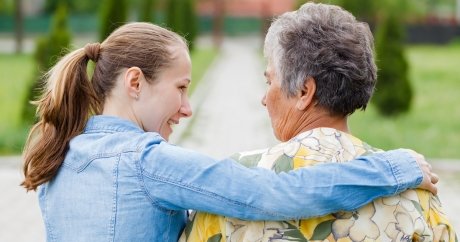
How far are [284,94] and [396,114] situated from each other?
12.8m

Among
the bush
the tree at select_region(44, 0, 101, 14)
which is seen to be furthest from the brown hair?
the tree at select_region(44, 0, 101, 14)

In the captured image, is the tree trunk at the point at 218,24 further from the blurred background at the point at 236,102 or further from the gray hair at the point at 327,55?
the gray hair at the point at 327,55

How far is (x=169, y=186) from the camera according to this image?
217cm

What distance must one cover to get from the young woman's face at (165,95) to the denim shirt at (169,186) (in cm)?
6

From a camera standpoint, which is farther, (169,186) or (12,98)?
(12,98)

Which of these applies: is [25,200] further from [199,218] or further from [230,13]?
[230,13]

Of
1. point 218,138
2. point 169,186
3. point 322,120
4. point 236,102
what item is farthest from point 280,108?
point 236,102

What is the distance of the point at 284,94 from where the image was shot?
227 cm

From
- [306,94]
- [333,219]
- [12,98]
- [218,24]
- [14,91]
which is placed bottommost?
[218,24]

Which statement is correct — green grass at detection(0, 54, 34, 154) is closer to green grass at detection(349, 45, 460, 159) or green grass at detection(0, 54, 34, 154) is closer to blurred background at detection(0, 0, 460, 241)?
blurred background at detection(0, 0, 460, 241)

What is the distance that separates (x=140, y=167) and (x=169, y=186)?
87mm

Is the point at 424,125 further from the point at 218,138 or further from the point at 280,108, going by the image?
the point at 280,108

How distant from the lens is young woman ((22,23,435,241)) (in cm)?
212

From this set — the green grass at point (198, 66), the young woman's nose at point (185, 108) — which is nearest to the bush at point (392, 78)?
the green grass at point (198, 66)
